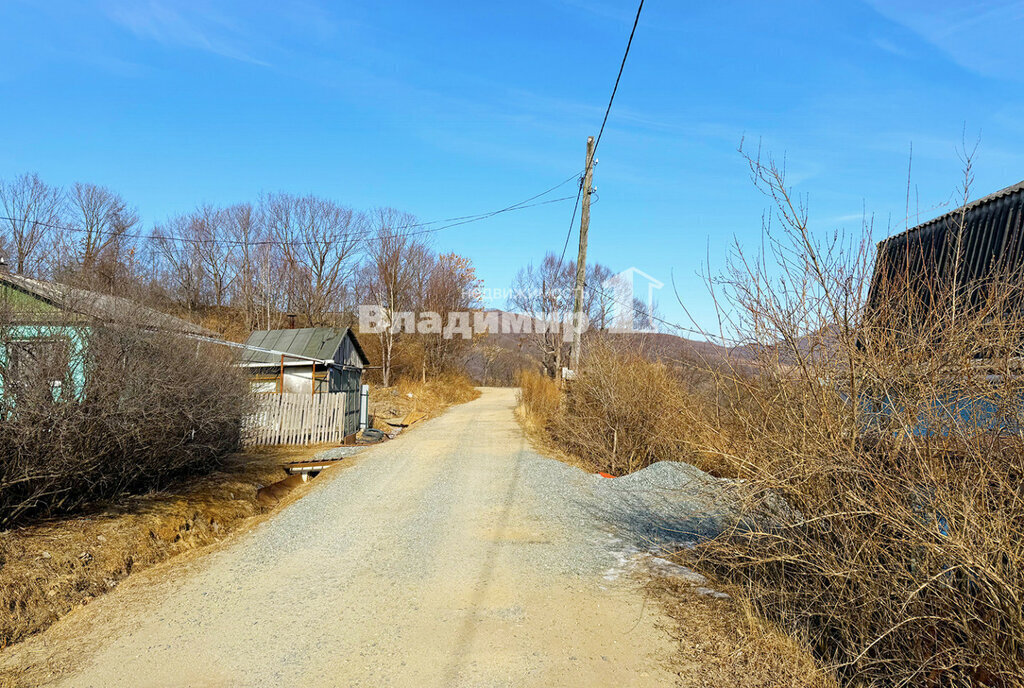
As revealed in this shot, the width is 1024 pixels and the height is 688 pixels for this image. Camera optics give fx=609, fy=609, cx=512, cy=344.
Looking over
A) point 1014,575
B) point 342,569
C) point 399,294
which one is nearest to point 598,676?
point 1014,575

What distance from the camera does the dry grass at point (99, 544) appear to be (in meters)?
5.21

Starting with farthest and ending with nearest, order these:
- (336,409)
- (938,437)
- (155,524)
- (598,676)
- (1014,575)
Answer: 1. (336,409)
2. (155,524)
3. (598,676)
4. (938,437)
5. (1014,575)

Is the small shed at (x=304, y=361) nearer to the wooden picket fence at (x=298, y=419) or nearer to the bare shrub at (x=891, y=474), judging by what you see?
the wooden picket fence at (x=298, y=419)

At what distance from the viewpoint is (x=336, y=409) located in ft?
59.0

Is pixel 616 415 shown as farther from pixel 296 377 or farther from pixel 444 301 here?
pixel 444 301

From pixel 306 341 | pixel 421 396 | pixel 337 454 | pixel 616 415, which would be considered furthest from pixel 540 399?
pixel 421 396

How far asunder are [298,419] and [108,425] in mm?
10049

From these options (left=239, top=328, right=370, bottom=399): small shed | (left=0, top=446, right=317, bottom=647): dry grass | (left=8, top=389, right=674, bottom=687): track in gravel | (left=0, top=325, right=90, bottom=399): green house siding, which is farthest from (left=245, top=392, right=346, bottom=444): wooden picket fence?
(left=0, top=325, right=90, bottom=399): green house siding

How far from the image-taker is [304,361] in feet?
67.9

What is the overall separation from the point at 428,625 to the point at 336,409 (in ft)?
45.8

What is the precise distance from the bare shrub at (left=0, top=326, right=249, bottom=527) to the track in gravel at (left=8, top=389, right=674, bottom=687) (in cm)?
177

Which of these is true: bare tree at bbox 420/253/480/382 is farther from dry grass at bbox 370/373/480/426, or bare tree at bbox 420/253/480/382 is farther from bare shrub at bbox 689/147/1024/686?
bare shrub at bbox 689/147/1024/686

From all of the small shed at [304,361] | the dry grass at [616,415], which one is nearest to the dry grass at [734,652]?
the dry grass at [616,415]

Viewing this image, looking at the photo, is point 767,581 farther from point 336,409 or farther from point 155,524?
point 336,409
